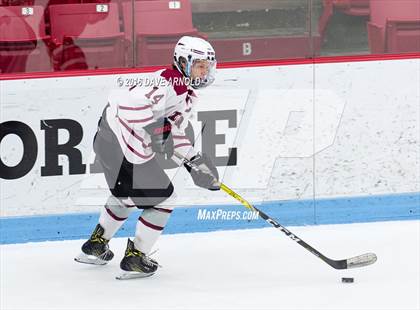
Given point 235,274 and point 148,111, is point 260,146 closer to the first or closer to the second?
point 235,274

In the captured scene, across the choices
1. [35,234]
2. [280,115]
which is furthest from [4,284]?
[280,115]

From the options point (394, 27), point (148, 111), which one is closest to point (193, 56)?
point (148, 111)

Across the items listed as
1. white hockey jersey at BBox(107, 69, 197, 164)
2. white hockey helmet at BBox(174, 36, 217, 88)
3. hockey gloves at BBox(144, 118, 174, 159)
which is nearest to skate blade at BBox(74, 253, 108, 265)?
white hockey jersey at BBox(107, 69, 197, 164)

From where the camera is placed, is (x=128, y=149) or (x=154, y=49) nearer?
(x=128, y=149)

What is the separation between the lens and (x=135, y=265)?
4812 millimetres

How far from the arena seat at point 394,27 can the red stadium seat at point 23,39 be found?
1.56 meters

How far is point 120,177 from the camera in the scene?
481 centimetres

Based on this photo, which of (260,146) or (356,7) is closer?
(260,146)

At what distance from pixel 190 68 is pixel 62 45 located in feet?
3.01

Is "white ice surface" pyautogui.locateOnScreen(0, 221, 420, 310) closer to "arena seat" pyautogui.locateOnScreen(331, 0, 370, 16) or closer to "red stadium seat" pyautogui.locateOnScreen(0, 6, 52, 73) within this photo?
"red stadium seat" pyautogui.locateOnScreen(0, 6, 52, 73)

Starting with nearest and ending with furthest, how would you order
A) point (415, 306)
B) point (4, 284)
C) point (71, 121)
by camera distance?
point (415, 306) → point (4, 284) → point (71, 121)

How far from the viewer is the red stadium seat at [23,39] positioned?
5270 mm

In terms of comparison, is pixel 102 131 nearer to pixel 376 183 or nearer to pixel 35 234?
pixel 35 234

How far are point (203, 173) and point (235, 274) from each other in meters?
0.49
